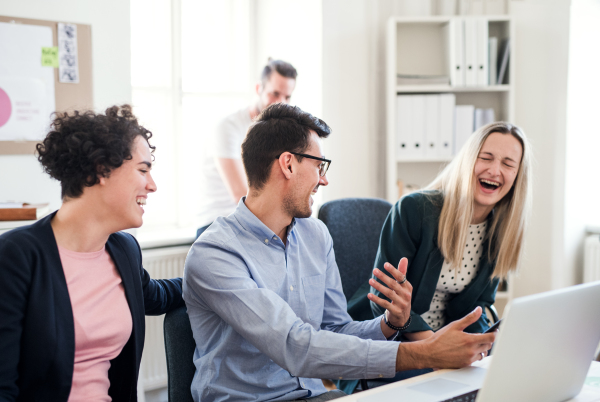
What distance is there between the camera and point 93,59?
2.38 metres

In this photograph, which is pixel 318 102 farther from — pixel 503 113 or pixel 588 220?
pixel 588 220

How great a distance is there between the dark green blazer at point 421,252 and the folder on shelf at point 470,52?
1390mm

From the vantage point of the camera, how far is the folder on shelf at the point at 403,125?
3.09 metres

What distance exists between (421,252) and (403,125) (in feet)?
4.64

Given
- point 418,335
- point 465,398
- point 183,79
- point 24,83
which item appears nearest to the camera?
point 465,398

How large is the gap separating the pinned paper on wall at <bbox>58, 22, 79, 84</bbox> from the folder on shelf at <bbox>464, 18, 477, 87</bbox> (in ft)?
6.64

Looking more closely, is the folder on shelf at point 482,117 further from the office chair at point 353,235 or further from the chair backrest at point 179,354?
the chair backrest at point 179,354

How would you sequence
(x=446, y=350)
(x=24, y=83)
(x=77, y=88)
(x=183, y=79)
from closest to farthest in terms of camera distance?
1. (x=446, y=350)
2. (x=24, y=83)
3. (x=77, y=88)
4. (x=183, y=79)

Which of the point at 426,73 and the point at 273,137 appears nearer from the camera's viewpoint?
the point at 273,137

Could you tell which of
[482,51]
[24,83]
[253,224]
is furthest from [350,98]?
[253,224]

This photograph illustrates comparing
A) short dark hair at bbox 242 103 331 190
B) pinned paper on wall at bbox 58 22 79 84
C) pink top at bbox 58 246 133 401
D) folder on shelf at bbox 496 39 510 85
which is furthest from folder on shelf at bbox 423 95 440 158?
pink top at bbox 58 246 133 401

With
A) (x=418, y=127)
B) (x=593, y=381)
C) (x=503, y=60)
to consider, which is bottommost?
(x=593, y=381)

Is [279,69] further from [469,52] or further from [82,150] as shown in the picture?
[82,150]

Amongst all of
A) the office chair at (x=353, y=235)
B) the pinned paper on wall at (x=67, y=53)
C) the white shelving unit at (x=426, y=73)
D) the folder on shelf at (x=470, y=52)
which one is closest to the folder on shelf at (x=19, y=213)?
the pinned paper on wall at (x=67, y=53)
